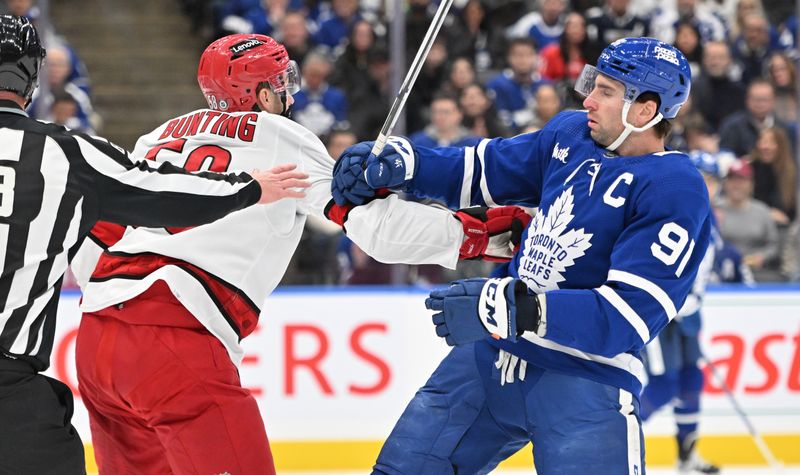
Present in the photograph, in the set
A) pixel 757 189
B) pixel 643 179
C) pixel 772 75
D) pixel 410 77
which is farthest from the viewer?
pixel 772 75

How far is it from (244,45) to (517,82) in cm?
481

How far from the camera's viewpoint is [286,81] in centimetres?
322

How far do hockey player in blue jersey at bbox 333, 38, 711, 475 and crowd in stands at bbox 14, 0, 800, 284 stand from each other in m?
2.96

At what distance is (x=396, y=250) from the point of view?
3119 millimetres

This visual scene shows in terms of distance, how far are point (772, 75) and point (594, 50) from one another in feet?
3.83

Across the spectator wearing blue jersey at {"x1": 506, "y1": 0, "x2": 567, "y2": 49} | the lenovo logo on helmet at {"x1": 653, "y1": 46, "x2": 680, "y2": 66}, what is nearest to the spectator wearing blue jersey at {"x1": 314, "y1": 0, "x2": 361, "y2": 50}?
the spectator wearing blue jersey at {"x1": 506, "y1": 0, "x2": 567, "y2": 49}

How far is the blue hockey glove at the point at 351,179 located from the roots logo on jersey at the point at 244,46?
0.40m

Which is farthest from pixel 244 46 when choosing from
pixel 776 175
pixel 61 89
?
pixel 776 175

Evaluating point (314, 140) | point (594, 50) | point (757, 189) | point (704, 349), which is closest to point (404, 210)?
point (314, 140)

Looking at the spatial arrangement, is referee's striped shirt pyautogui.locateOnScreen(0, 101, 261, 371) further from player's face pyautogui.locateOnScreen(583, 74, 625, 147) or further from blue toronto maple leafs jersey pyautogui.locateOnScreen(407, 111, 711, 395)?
player's face pyautogui.locateOnScreen(583, 74, 625, 147)

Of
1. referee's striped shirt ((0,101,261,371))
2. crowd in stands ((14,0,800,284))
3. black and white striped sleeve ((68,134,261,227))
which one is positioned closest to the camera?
referee's striped shirt ((0,101,261,371))

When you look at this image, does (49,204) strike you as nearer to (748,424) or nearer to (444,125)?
(748,424)

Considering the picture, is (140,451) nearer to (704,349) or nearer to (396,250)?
(396,250)

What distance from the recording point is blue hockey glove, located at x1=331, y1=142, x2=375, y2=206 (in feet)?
9.91
